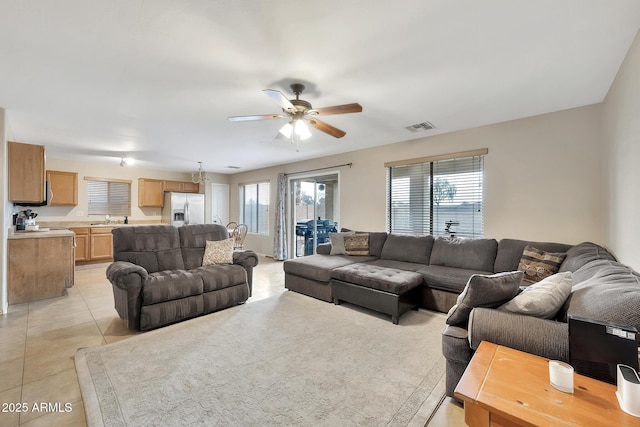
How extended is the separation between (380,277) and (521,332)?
73.9 inches

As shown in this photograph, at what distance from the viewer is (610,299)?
1.32m

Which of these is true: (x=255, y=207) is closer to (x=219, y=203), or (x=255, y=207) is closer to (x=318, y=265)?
(x=219, y=203)

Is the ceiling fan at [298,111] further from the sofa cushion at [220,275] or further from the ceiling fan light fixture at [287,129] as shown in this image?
the sofa cushion at [220,275]

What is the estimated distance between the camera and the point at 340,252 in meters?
4.71

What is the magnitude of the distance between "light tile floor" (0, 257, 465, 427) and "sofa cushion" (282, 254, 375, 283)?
1.72 ft

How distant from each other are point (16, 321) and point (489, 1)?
524cm

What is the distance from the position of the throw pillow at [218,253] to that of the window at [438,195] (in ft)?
9.06

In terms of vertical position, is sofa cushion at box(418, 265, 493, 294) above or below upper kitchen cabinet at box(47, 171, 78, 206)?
below

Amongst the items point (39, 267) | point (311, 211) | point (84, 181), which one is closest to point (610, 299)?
point (311, 211)

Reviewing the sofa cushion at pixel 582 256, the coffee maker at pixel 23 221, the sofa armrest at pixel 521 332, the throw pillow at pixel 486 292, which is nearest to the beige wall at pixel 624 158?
the sofa cushion at pixel 582 256

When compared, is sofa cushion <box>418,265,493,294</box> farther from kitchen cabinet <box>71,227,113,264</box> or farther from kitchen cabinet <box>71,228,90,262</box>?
kitchen cabinet <box>71,228,90,262</box>

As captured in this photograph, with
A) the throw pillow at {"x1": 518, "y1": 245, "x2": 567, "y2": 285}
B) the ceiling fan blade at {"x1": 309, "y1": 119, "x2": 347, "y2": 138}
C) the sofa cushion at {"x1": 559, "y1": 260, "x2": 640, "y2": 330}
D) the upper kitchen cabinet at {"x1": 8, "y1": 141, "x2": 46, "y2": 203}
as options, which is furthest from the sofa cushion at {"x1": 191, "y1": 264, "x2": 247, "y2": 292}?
the throw pillow at {"x1": 518, "y1": 245, "x2": 567, "y2": 285}

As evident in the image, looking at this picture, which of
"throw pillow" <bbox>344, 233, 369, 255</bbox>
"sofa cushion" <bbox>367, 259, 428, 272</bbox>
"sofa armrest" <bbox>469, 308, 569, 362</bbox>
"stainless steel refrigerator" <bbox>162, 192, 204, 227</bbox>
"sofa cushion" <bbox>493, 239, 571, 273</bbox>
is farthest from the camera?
"stainless steel refrigerator" <bbox>162, 192, 204, 227</bbox>

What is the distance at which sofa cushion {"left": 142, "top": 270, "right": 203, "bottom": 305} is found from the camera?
9.32 ft
